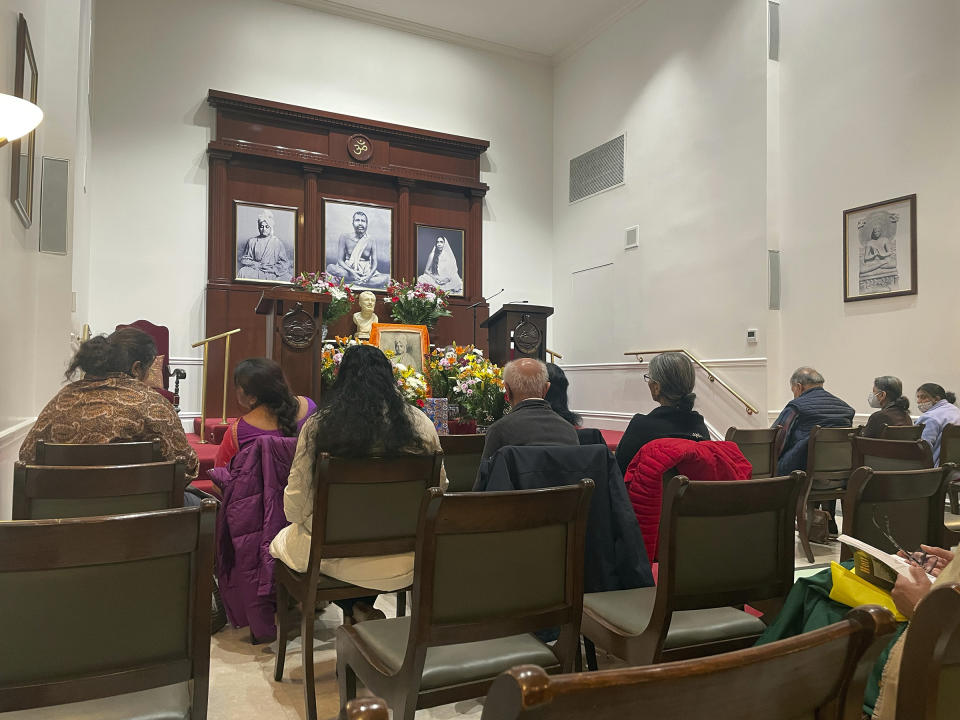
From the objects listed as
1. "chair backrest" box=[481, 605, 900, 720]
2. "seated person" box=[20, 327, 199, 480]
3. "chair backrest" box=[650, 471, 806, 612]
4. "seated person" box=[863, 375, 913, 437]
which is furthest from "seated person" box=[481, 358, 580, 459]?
"seated person" box=[863, 375, 913, 437]

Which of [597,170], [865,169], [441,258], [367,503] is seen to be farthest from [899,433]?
[441,258]

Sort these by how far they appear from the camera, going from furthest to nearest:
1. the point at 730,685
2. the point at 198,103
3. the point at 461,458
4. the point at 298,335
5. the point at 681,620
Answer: the point at 198,103 → the point at 298,335 → the point at 461,458 → the point at 681,620 → the point at 730,685

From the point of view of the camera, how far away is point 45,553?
1150 millimetres

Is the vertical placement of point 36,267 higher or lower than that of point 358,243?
lower

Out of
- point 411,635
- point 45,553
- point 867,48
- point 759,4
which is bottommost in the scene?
point 411,635

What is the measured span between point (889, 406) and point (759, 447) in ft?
6.20

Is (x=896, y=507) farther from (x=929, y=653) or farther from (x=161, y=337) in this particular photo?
(x=161, y=337)

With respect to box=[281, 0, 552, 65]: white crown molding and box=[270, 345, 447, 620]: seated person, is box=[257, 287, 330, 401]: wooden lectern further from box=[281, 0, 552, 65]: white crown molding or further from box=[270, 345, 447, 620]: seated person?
box=[281, 0, 552, 65]: white crown molding

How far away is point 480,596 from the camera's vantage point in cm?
163

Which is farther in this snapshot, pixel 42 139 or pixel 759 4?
pixel 759 4

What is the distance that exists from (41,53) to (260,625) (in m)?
4.01

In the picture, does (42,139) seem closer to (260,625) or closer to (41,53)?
(41,53)

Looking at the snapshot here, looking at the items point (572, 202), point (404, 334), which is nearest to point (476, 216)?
point (572, 202)

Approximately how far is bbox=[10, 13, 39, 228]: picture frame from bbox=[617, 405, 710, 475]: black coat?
3.08 metres
